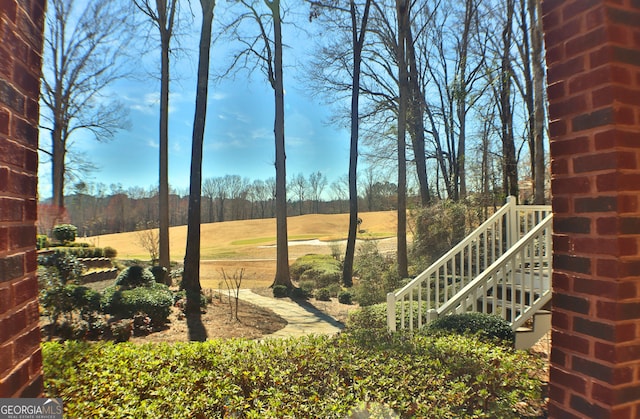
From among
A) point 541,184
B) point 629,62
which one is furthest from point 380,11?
point 629,62

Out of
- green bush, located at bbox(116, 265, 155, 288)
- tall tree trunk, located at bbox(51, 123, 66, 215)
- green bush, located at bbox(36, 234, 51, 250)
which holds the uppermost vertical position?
tall tree trunk, located at bbox(51, 123, 66, 215)

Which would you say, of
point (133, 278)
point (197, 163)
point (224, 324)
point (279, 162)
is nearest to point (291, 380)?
point (224, 324)

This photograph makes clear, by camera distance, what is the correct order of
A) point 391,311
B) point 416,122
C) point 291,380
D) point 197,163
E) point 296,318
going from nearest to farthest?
point 291,380 → point 391,311 → point 296,318 → point 197,163 → point 416,122

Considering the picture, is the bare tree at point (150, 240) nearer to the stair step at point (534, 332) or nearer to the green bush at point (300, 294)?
the green bush at point (300, 294)

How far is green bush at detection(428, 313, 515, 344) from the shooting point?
11.5 ft

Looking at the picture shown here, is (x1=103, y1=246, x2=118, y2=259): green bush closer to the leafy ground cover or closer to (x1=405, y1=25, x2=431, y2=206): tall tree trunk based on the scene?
(x1=405, y1=25, x2=431, y2=206): tall tree trunk

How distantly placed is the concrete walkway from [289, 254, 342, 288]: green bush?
8.17 feet

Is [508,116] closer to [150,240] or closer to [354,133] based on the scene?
[354,133]

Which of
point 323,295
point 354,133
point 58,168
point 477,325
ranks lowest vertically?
point 323,295

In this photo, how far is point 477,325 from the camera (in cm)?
354

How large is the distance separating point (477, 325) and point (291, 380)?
226 centimetres

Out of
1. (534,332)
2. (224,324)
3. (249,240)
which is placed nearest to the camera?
(534,332)

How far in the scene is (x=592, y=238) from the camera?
127cm

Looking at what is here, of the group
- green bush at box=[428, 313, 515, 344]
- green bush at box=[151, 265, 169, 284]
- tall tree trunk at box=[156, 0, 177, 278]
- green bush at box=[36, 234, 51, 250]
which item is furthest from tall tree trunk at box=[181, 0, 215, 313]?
green bush at box=[36, 234, 51, 250]
